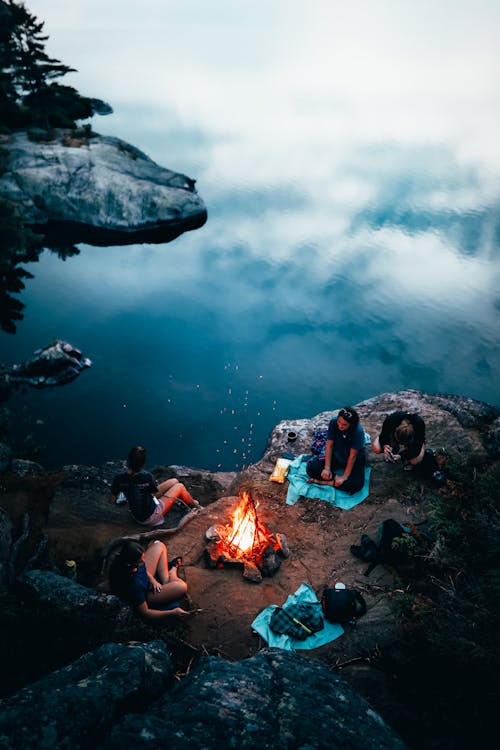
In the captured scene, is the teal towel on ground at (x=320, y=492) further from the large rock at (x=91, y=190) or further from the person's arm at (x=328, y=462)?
the large rock at (x=91, y=190)

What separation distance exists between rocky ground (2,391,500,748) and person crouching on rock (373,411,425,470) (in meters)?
0.39

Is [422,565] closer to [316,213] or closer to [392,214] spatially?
[316,213]

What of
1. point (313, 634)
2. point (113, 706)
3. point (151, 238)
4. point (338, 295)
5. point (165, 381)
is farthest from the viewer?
point (151, 238)

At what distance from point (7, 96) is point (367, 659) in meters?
36.6

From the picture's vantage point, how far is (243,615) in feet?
20.6

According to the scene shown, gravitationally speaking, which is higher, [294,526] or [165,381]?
[294,526]

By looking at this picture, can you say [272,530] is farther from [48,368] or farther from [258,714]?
[48,368]

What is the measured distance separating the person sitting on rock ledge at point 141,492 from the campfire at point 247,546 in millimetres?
1289

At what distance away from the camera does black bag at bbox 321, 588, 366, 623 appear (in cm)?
589

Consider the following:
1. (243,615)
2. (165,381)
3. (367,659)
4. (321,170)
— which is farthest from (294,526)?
(321,170)

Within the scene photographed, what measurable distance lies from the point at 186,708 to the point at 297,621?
285 centimetres

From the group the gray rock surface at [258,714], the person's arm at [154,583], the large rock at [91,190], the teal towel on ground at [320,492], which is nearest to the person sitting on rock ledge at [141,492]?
the person's arm at [154,583]

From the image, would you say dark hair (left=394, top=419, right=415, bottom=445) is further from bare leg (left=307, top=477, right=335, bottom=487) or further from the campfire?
the campfire

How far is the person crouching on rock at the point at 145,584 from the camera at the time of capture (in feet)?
19.1
